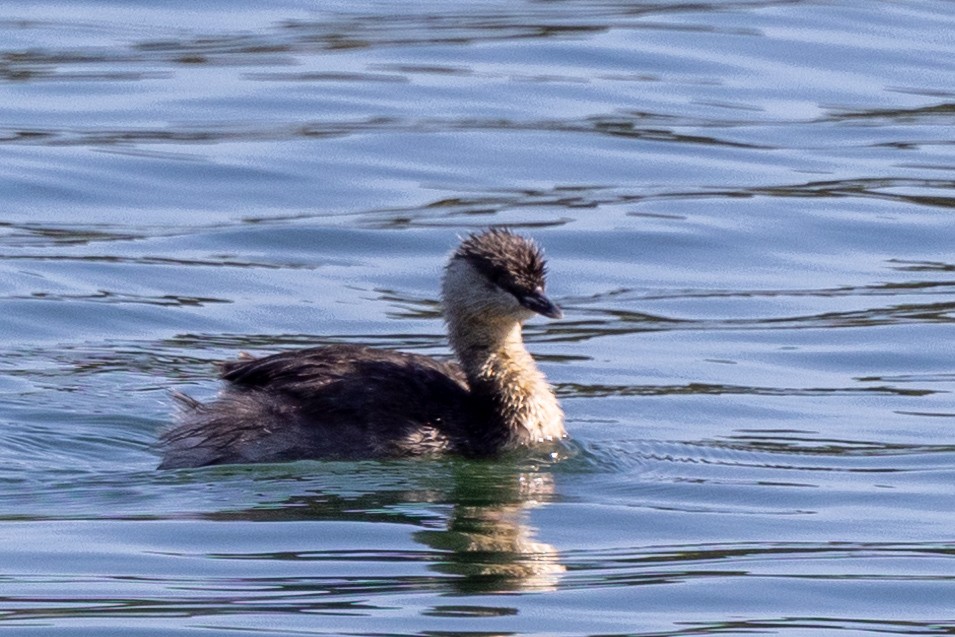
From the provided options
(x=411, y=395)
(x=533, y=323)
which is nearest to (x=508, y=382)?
(x=411, y=395)

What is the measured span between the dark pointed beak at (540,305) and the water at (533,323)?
0.72m

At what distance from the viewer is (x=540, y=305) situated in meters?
11.1

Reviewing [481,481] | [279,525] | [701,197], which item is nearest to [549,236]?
[701,197]

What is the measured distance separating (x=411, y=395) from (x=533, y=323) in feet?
11.4

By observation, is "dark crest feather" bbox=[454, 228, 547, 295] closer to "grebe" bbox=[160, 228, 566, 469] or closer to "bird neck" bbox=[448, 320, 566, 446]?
"grebe" bbox=[160, 228, 566, 469]

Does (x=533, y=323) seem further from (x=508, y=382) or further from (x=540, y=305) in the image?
(x=540, y=305)

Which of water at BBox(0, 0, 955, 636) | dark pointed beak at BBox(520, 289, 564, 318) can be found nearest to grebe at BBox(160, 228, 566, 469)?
dark pointed beak at BBox(520, 289, 564, 318)

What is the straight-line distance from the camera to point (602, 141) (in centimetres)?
1908

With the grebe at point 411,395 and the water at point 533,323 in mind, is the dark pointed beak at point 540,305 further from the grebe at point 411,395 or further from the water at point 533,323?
the water at point 533,323

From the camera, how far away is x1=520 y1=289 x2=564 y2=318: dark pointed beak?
1099cm

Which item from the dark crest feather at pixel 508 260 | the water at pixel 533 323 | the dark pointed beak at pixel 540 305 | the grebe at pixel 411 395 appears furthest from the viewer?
the dark crest feather at pixel 508 260

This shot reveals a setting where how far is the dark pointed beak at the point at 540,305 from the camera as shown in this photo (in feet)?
36.1

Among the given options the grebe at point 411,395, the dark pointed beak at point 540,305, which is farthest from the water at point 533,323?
the dark pointed beak at point 540,305

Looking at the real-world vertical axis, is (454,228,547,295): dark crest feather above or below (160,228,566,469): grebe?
above
